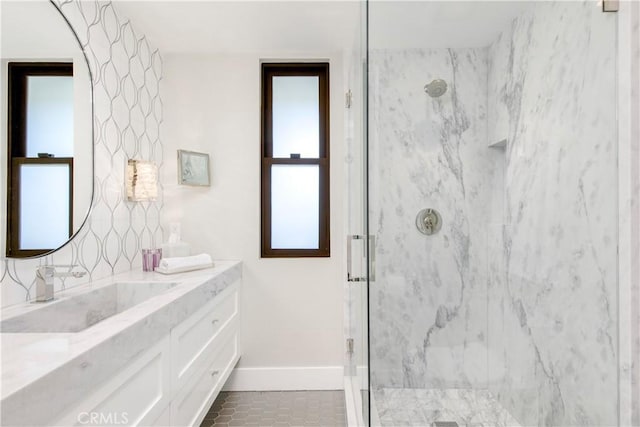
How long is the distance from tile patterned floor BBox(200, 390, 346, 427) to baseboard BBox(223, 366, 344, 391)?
4cm

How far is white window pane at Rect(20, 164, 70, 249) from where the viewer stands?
1.28 meters

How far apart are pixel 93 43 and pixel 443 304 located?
2115 mm

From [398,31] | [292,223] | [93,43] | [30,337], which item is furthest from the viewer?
[292,223]

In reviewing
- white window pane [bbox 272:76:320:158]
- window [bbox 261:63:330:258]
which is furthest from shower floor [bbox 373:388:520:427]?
white window pane [bbox 272:76:320:158]

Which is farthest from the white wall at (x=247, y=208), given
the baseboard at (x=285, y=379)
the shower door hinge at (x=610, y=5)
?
the shower door hinge at (x=610, y=5)

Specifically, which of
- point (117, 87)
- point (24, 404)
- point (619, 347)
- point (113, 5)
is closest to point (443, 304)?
point (619, 347)

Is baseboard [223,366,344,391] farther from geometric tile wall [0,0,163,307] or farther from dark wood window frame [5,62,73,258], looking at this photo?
dark wood window frame [5,62,73,258]

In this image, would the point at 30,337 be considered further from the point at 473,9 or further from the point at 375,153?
the point at 473,9

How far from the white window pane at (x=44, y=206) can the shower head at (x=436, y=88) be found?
1.65m

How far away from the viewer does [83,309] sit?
4.57 feet

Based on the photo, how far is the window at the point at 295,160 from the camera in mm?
2408

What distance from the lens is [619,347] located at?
39.6 inches

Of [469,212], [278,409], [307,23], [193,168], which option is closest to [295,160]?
[193,168]

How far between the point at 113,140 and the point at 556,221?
2.09 meters
